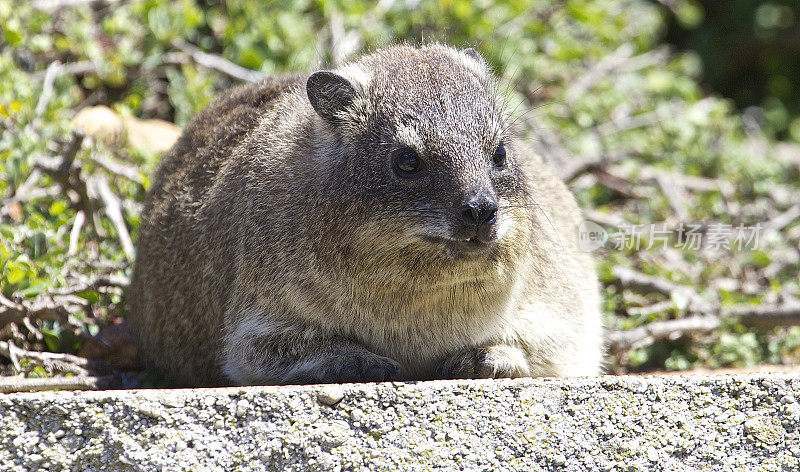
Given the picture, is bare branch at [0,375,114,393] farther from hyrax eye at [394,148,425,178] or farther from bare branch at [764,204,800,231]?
bare branch at [764,204,800,231]

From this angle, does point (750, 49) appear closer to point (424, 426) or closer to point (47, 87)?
point (47, 87)

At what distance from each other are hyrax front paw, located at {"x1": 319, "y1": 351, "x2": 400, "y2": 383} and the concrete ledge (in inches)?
15.2

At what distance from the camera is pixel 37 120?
5.95m

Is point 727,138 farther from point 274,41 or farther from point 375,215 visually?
point 375,215

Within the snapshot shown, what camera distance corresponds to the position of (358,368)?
143 inches

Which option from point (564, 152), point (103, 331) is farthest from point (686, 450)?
point (564, 152)

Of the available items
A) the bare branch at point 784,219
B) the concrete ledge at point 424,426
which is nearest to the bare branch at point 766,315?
the bare branch at point 784,219

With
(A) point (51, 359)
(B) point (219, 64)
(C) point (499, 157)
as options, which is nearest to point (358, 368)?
(C) point (499, 157)

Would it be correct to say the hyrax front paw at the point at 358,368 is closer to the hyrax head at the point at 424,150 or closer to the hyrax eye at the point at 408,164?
the hyrax head at the point at 424,150

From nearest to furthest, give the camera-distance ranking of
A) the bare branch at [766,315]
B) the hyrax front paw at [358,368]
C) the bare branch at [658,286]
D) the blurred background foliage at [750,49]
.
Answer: the hyrax front paw at [358,368]
the bare branch at [766,315]
the bare branch at [658,286]
the blurred background foliage at [750,49]

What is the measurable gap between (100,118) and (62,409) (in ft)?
12.3

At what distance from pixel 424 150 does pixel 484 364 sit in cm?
94

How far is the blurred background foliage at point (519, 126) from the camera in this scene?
17.2ft

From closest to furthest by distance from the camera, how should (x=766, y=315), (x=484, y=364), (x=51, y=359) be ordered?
(x=484, y=364) < (x=51, y=359) < (x=766, y=315)
